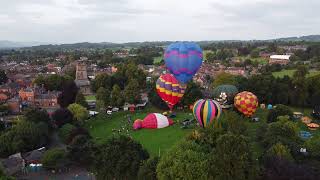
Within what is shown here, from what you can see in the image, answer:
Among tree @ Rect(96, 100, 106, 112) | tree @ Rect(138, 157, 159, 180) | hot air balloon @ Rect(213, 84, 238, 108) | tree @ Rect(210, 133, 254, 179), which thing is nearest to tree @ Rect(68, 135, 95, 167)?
tree @ Rect(138, 157, 159, 180)

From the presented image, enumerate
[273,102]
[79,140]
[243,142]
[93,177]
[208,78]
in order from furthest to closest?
[208,78] → [273,102] → [79,140] → [93,177] → [243,142]

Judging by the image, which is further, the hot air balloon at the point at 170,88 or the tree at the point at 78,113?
the tree at the point at 78,113

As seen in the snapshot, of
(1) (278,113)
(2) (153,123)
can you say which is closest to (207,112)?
(2) (153,123)

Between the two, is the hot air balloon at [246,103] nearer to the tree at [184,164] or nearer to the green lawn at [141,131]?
the green lawn at [141,131]

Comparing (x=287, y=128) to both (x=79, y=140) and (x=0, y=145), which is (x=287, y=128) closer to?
(x=79, y=140)

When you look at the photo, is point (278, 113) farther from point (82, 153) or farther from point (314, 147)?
point (82, 153)

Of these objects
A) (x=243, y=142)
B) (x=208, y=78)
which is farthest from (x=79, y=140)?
(x=208, y=78)

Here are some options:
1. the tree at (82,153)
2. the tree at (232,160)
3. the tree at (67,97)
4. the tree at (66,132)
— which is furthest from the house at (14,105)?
the tree at (232,160)

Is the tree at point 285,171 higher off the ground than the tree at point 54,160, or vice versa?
the tree at point 285,171
